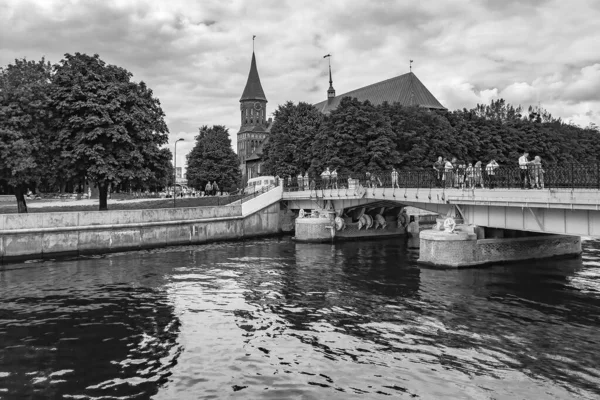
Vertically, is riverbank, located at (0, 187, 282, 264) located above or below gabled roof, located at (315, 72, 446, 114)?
below

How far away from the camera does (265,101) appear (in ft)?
478

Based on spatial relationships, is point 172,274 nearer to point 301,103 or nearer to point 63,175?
point 63,175

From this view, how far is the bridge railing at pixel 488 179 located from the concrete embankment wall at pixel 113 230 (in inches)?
365

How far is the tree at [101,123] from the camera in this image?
3744 centimetres

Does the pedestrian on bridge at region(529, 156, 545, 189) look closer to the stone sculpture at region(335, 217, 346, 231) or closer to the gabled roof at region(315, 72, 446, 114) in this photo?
the stone sculpture at region(335, 217, 346, 231)

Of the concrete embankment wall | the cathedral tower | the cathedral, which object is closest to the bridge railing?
the concrete embankment wall

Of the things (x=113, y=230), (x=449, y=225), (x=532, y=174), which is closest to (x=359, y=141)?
(x=449, y=225)

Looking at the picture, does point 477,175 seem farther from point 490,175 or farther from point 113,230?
point 113,230

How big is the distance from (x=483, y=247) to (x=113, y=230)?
25979 mm

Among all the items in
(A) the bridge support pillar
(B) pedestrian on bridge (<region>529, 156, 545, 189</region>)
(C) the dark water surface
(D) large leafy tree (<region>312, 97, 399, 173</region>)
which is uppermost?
(D) large leafy tree (<region>312, 97, 399, 173</region>)

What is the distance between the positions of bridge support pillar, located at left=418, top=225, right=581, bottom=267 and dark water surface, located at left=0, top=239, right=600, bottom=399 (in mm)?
932

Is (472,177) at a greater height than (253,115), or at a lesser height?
lesser

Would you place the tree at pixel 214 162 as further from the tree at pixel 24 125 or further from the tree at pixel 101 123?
the tree at pixel 24 125

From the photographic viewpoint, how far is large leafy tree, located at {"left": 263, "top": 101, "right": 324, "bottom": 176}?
56.8 metres
